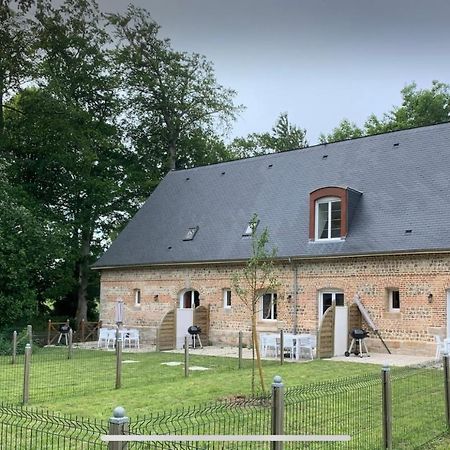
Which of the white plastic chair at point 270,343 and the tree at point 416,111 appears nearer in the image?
the white plastic chair at point 270,343

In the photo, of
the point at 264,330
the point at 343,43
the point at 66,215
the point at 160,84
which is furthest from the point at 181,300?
the point at 160,84

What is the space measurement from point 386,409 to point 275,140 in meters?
44.6

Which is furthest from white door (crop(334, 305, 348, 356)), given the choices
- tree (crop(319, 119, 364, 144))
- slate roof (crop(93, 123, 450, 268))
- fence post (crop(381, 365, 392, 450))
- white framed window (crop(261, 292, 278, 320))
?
tree (crop(319, 119, 364, 144))

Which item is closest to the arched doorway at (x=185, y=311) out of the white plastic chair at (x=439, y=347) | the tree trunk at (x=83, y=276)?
the white plastic chair at (x=439, y=347)

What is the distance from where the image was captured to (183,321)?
2236 cm

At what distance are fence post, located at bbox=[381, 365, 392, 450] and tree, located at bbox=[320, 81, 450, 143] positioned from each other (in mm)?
31438

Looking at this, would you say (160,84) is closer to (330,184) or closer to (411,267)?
(330,184)

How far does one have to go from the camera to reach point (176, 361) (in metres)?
17.5

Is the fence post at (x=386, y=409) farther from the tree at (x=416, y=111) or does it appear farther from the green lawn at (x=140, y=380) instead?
the tree at (x=416, y=111)

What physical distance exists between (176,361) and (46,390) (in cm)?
585

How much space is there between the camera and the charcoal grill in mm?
18234

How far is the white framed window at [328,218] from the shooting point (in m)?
20.5

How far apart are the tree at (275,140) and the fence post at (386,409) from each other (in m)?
42.9

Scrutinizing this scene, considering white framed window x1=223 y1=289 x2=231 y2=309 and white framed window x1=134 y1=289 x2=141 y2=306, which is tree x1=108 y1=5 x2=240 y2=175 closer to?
white framed window x1=134 y1=289 x2=141 y2=306
